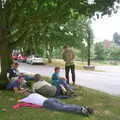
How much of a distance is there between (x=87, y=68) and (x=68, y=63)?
73.3 ft


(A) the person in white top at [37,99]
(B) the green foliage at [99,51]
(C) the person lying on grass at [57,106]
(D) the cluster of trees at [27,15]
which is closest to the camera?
(C) the person lying on grass at [57,106]

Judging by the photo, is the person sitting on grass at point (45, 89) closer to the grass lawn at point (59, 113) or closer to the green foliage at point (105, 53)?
the grass lawn at point (59, 113)

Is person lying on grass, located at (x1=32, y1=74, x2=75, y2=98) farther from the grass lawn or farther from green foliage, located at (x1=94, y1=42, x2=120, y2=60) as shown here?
green foliage, located at (x1=94, y1=42, x2=120, y2=60)

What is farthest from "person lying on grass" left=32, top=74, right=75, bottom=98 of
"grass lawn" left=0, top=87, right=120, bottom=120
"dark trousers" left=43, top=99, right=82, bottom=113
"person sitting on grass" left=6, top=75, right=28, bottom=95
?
"dark trousers" left=43, top=99, right=82, bottom=113

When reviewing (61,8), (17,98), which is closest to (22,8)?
(61,8)

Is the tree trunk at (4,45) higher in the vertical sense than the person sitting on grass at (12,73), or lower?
higher

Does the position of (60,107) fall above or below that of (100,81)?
above

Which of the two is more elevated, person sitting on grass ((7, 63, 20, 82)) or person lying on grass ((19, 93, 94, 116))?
person sitting on grass ((7, 63, 20, 82))

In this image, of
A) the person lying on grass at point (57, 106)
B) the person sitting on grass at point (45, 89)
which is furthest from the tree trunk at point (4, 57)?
the person lying on grass at point (57, 106)

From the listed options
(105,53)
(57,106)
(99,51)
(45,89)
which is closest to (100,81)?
(45,89)

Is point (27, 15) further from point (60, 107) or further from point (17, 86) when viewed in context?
point (60, 107)

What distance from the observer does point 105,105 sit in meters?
10.9

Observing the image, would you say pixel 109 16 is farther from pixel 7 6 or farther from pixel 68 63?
pixel 7 6

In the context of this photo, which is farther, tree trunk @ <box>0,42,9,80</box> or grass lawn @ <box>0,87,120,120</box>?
tree trunk @ <box>0,42,9,80</box>
